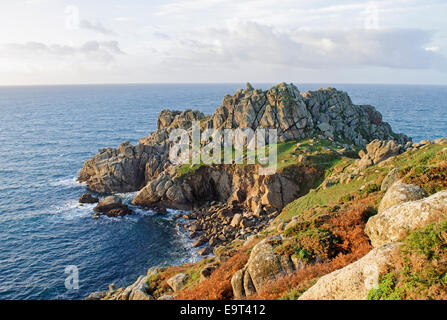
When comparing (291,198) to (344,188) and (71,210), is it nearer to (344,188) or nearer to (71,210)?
(344,188)

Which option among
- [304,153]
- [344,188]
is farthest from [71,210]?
[344,188]

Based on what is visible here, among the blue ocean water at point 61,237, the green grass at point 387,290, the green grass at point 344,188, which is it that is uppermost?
the green grass at point 387,290

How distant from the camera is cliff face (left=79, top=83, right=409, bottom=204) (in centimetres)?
6862

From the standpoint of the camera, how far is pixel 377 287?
33.0 feet

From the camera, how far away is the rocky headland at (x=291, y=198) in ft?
44.9

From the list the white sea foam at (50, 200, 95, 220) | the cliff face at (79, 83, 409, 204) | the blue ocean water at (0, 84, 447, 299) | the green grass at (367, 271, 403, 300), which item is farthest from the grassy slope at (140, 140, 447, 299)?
the cliff face at (79, 83, 409, 204)

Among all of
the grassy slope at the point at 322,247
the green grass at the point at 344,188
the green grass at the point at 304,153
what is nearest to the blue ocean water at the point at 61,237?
the green grass at the point at 304,153

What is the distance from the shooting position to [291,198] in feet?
174

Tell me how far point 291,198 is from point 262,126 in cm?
2256

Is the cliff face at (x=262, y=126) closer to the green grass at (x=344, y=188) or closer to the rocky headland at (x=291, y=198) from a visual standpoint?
the rocky headland at (x=291, y=198)

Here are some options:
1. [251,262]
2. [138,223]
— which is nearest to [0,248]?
[138,223]

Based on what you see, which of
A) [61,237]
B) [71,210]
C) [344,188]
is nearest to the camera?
[344,188]

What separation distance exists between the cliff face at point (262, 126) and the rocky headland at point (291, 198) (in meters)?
0.28
